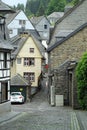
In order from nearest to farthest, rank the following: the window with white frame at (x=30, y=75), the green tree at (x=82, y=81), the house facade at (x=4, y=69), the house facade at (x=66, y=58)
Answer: the house facade at (x=4, y=69), the green tree at (x=82, y=81), the house facade at (x=66, y=58), the window with white frame at (x=30, y=75)

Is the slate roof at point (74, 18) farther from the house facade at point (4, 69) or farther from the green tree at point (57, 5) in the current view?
the green tree at point (57, 5)

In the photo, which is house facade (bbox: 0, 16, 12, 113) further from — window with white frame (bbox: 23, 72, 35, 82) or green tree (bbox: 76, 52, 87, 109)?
window with white frame (bbox: 23, 72, 35, 82)

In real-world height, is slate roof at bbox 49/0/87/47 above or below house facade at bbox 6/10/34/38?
below

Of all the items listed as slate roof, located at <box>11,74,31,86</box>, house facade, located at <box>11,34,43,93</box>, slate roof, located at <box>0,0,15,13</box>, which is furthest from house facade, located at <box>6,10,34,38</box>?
slate roof, located at <box>0,0,15,13</box>

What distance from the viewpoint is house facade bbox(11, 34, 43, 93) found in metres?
76.3

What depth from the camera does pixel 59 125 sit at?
2589 centimetres

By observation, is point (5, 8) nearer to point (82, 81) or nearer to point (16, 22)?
point (82, 81)

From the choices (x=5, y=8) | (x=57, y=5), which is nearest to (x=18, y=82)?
(x=5, y=8)

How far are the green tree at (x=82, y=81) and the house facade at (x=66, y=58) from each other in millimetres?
5480

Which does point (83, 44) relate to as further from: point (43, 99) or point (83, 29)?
point (43, 99)

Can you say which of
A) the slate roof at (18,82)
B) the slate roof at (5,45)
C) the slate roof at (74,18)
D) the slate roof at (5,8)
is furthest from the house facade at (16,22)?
the slate roof at (5,8)

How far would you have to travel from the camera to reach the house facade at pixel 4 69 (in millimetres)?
38428

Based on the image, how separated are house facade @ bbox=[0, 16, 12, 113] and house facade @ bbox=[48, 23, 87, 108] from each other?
12.1m

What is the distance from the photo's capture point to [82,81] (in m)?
45.1
